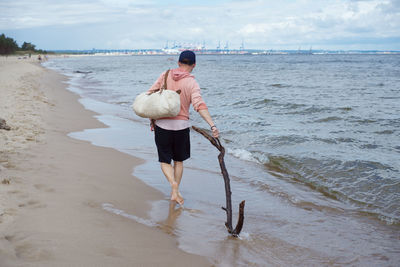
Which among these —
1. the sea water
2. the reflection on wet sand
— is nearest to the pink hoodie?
the reflection on wet sand

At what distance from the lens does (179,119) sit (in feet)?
13.6

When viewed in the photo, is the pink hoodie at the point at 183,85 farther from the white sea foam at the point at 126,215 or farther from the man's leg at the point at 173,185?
the white sea foam at the point at 126,215

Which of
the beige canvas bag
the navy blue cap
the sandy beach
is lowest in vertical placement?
the sandy beach

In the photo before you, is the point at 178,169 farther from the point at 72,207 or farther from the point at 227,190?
the point at 72,207

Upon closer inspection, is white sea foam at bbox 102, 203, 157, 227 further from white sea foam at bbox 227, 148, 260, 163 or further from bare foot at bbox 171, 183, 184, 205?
white sea foam at bbox 227, 148, 260, 163

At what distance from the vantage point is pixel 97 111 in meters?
12.5

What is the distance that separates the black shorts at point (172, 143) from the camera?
4.21 m

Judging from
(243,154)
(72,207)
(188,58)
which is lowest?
(243,154)

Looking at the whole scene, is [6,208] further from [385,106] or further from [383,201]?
[385,106]

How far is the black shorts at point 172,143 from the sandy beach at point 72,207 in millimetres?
657

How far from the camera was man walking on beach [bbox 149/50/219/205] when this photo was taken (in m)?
4.02

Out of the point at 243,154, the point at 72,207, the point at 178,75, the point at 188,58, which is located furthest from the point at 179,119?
the point at 243,154

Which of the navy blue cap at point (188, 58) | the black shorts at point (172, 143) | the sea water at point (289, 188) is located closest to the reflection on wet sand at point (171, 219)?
the sea water at point (289, 188)

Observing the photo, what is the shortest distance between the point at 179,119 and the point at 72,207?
4.86 ft
